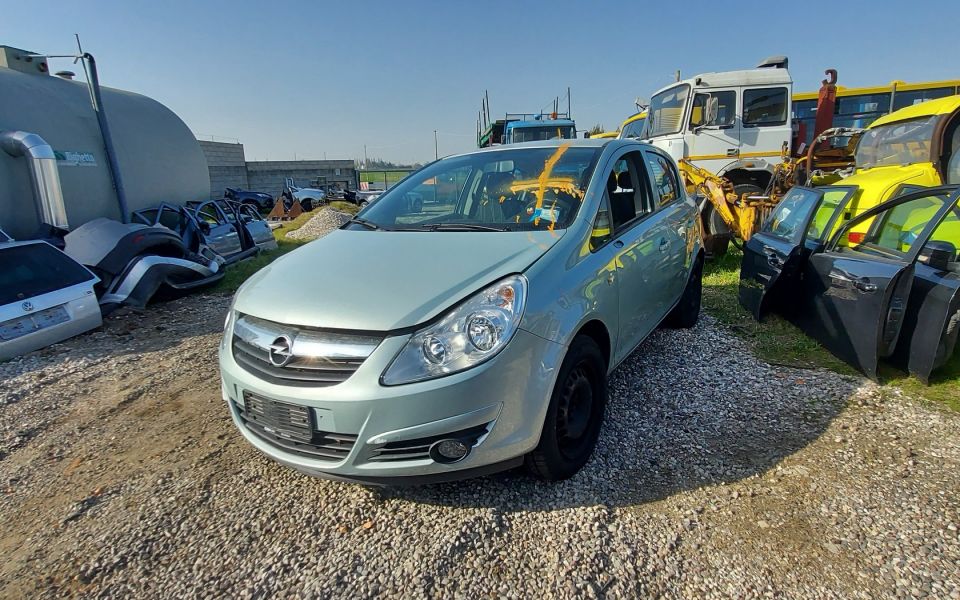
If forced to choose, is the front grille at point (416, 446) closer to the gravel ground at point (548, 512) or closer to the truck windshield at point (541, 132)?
the gravel ground at point (548, 512)

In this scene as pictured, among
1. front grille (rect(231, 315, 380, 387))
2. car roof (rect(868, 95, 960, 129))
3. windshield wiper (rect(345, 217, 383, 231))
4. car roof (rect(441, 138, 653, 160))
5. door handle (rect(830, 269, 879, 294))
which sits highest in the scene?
car roof (rect(868, 95, 960, 129))

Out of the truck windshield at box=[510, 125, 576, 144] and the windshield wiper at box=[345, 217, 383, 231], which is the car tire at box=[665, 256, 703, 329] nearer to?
the windshield wiper at box=[345, 217, 383, 231]

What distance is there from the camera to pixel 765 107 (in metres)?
8.26

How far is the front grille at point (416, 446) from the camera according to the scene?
1.99 meters

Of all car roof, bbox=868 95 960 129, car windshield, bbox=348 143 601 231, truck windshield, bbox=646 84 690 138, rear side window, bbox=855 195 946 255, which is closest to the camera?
car windshield, bbox=348 143 601 231

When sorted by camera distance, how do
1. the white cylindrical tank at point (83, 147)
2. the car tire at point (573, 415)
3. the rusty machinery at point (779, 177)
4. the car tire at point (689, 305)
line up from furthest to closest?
the white cylindrical tank at point (83, 147) → the rusty machinery at point (779, 177) → the car tire at point (689, 305) → the car tire at point (573, 415)

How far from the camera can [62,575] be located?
80.7 inches

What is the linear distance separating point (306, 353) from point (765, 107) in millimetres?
9023

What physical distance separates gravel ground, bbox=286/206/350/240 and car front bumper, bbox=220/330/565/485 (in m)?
11.8

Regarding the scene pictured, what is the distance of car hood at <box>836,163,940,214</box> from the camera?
4.66 metres

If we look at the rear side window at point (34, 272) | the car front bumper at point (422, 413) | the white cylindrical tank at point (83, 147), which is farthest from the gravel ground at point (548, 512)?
the white cylindrical tank at point (83, 147)

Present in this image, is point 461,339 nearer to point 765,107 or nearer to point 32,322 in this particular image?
point 32,322

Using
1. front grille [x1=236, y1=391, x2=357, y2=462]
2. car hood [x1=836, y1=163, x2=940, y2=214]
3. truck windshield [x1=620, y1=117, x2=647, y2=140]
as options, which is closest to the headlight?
front grille [x1=236, y1=391, x2=357, y2=462]

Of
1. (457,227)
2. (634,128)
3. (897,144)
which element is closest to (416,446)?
(457,227)
